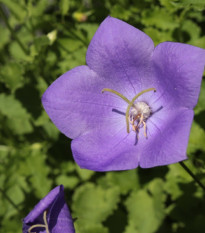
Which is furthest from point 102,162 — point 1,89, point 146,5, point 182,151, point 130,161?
point 1,89

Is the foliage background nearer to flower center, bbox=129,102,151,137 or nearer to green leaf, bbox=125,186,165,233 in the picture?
green leaf, bbox=125,186,165,233

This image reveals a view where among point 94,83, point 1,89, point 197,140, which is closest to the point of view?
point 94,83

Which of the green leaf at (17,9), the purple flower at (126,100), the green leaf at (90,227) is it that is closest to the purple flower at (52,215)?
the purple flower at (126,100)

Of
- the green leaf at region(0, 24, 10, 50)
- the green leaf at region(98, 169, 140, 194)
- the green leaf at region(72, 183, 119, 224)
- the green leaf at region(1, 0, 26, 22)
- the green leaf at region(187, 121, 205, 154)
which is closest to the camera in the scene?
the green leaf at region(187, 121, 205, 154)

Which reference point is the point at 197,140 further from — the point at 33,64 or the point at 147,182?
the point at 33,64

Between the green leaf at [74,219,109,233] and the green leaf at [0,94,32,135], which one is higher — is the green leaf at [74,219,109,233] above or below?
below

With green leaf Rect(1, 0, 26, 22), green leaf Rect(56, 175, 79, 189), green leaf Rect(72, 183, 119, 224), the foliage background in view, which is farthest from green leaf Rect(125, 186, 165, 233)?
green leaf Rect(1, 0, 26, 22)

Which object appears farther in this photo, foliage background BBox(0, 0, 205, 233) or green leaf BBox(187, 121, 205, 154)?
foliage background BBox(0, 0, 205, 233)
